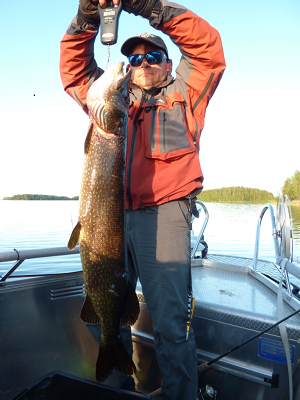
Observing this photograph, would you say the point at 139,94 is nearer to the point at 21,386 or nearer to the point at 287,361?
the point at 287,361

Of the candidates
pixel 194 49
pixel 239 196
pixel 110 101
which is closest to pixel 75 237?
pixel 110 101

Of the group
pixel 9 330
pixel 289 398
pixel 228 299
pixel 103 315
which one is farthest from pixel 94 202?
pixel 289 398

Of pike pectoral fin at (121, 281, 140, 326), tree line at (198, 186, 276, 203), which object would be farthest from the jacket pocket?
tree line at (198, 186, 276, 203)

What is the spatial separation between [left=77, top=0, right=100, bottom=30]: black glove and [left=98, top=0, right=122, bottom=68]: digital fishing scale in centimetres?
20

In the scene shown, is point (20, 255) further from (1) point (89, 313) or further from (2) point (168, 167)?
(2) point (168, 167)

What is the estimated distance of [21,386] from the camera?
8.48ft

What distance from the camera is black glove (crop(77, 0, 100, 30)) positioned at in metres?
2.21

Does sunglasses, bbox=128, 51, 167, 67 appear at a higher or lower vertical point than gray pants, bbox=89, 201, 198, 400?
higher

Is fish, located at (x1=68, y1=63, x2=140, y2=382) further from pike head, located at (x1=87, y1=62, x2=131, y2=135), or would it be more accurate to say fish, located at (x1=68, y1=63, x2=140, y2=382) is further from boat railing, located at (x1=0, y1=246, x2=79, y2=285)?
boat railing, located at (x1=0, y1=246, x2=79, y2=285)

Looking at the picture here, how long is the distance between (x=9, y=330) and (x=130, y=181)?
5.40 ft

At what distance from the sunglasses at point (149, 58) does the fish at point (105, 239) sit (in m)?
0.75

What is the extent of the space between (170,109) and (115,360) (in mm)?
1891

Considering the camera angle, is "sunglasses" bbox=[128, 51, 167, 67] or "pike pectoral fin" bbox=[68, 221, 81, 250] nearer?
"pike pectoral fin" bbox=[68, 221, 81, 250]

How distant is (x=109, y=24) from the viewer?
203cm
